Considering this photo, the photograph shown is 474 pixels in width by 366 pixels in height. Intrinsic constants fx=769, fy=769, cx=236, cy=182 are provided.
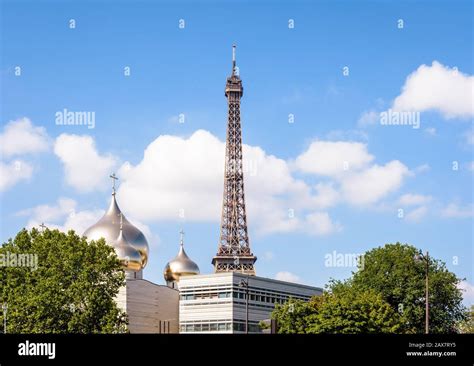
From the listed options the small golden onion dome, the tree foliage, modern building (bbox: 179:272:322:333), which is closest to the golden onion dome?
modern building (bbox: 179:272:322:333)

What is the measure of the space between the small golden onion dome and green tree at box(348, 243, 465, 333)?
21138mm

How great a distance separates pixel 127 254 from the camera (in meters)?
72.8

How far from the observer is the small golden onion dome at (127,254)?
2847 inches

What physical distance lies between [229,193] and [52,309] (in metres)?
63.5

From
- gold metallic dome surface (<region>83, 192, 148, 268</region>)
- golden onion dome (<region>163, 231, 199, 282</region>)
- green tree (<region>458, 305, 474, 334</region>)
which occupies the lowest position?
green tree (<region>458, 305, 474, 334</region>)

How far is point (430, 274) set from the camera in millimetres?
71750

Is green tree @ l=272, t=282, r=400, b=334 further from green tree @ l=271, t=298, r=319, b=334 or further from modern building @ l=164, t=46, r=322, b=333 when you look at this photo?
modern building @ l=164, t=46, r=322, b=333

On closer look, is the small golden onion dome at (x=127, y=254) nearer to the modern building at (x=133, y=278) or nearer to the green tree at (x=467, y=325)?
the modern building at (x=133, y=278)

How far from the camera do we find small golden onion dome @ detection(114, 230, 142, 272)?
72.3 meters
